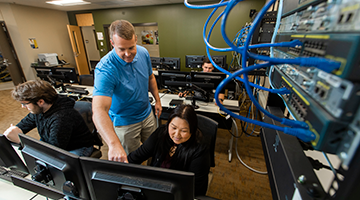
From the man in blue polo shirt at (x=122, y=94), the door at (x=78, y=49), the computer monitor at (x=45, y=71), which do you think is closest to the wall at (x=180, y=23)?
the door at (x=78, y=49)

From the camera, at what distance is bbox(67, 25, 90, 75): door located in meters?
6.01

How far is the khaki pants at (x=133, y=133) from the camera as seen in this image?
4.91 ft

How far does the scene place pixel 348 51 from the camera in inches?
11.0

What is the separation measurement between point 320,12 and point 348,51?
0.18 m

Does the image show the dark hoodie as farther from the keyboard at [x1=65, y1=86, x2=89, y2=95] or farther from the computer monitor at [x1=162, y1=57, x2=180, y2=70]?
the computer monitor at [x1=162, y1=57, x2=180, y2=70]

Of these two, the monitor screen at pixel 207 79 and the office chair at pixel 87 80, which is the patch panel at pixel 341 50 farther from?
the office chair at pixel 87 80

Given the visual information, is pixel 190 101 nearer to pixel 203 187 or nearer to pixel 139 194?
pixel 203 187

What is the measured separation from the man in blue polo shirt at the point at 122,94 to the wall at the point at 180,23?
3975 mm

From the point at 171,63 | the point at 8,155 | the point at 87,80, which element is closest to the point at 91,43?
the point at 87,80

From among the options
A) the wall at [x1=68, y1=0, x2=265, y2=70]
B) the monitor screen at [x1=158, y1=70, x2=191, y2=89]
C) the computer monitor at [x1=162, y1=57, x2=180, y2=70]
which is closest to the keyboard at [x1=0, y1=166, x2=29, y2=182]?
the monitor screen at [x1=158, y1=70, x2=191, y2=89]

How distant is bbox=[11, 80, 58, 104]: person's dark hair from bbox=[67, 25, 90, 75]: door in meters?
5.83

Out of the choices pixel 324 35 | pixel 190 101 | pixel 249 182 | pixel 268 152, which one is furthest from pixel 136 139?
pixel 324 35

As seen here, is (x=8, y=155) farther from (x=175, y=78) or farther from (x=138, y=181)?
(x=175, y=78)

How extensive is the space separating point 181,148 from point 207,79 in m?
1.03
